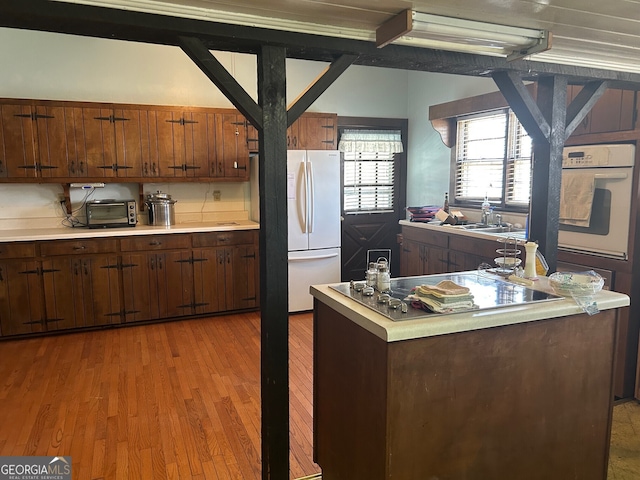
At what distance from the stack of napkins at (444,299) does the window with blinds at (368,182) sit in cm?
403

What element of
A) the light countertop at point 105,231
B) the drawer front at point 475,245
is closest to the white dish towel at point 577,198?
the drawer front at point 475,245

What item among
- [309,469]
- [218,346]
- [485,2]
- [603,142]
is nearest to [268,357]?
[309,469]

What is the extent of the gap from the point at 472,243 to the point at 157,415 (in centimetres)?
275

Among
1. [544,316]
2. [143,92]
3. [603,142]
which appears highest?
[143,92]

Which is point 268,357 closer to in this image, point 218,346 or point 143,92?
point 218,346

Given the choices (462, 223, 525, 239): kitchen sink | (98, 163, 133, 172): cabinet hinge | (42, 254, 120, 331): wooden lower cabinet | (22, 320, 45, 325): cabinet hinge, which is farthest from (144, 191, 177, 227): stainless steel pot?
(462, 223, 525, 239): kitchen sink

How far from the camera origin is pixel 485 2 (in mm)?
1720

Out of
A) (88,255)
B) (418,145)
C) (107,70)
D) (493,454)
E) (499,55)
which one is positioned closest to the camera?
(493,454)

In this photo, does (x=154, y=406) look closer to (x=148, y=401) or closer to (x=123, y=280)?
(x=148, y=401)

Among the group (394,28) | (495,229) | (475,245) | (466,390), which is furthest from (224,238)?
(466,390)

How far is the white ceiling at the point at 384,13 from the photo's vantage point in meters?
1.67

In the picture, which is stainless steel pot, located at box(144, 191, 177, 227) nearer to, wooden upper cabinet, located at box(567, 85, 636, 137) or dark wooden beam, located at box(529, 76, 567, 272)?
dark wooden beam, located at box(529, 76, 567, 272)

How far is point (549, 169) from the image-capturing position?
2531 millimetres

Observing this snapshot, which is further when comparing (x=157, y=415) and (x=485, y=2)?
(x=157, y=415)
